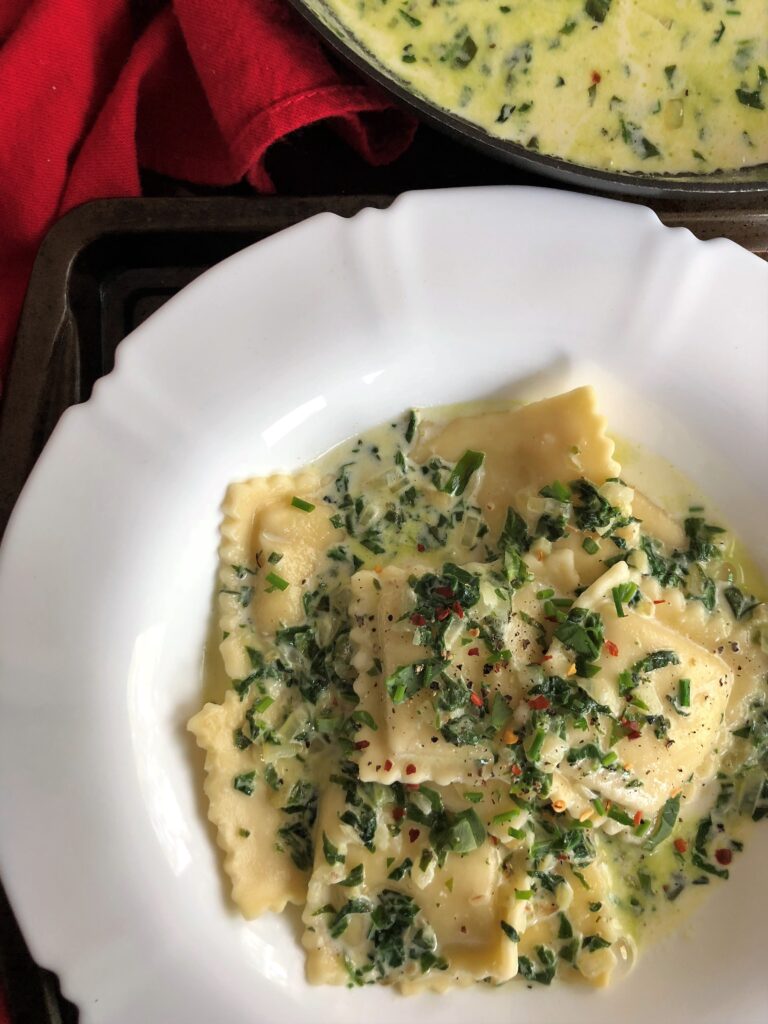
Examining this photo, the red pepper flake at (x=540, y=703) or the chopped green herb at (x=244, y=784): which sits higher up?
the red pepper flake at (x=540, y=703)

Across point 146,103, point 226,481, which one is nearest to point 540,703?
point 226,481

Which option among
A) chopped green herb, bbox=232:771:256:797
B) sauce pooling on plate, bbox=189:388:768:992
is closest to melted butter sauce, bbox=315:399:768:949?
sauce pooling on plate, bbox=189:388:768:992

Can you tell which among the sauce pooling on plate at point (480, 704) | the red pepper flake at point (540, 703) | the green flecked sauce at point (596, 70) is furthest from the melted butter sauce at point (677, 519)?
the green flecked sauce at point (596, 70)

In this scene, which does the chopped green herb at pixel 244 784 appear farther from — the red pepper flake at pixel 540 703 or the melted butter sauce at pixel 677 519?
the red pepper flake at pixel 540 703

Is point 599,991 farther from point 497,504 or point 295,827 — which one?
point 497,504

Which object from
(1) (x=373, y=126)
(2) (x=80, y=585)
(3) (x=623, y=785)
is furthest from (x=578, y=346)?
(2) (x=80, y=585)

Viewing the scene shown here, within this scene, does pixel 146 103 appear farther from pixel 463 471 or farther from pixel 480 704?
pixel 480 704

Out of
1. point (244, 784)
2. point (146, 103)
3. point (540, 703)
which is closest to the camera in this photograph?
point (540, 703)
